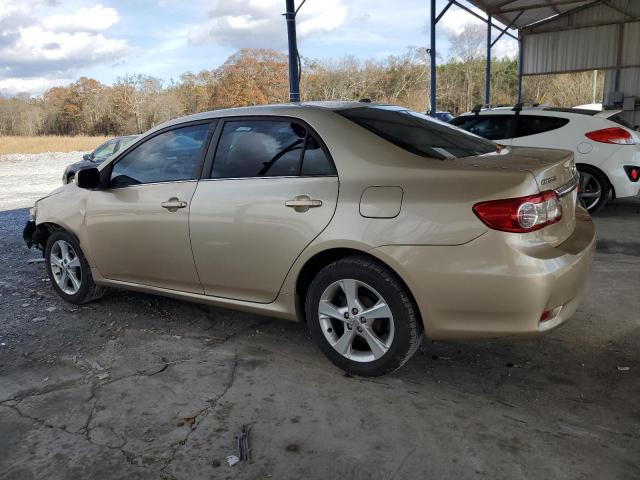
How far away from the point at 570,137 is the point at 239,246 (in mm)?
6020

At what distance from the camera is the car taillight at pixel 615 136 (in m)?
7.49

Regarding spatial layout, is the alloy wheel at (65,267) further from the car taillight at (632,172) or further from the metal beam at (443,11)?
the metal beam at (443,11)

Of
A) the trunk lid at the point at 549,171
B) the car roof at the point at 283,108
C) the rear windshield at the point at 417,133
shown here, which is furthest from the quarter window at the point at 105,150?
the trunk lid at the point at 549,171

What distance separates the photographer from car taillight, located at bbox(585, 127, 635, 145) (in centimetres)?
749

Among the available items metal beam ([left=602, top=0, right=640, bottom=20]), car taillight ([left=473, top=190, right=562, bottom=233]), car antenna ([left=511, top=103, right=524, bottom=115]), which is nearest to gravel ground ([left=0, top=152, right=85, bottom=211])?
car antenna ([left=511, top=103, right=524, bottom=115])

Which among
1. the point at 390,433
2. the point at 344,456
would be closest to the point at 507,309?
the point at 390,433

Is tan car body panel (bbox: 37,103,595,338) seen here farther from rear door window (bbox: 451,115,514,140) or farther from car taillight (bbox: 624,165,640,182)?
rear door window (bbox: 451,115,514,140)

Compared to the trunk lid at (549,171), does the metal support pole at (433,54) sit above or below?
above

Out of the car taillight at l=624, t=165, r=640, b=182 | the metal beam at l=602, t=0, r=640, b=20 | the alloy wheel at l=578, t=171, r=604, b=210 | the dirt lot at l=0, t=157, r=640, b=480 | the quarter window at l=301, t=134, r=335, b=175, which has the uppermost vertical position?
the metal beam at l=602, t=0, r=640, b=20

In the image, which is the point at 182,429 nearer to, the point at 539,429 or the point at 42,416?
the point at 42,416

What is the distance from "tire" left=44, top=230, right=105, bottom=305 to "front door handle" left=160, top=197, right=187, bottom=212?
1.19m

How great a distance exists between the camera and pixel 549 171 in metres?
2.92

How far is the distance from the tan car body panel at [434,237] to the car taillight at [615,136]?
477 centimetres

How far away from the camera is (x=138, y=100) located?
201 ft
